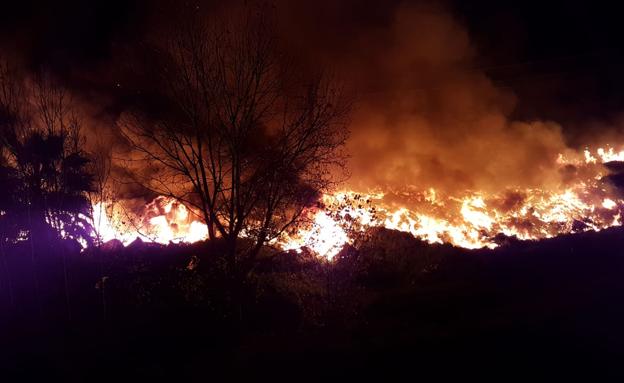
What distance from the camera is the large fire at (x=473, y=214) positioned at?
19234 millimetres

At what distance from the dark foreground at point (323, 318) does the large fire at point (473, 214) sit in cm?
330

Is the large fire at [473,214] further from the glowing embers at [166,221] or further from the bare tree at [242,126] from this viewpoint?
the bare tree at [242,126]

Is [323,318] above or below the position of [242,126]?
below

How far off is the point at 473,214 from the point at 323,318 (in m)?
14.9

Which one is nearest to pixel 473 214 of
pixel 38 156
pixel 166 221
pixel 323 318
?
pixel 166 221

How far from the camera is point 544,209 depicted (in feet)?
78.1

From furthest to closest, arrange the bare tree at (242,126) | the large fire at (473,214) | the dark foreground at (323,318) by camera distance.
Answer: the large fire at (473,214)
the bare tree at (242,126)
the dark foreground at (323,318)

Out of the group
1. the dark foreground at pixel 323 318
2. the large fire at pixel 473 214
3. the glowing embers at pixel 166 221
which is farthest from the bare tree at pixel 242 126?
the glowing embers at pixel 166 221

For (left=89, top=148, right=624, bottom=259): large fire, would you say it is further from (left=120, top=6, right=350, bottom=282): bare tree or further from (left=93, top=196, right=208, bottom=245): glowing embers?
(left=120, top=6, right=350, bottom=282): bare tree

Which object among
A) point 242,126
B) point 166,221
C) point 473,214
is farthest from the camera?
point 473,214

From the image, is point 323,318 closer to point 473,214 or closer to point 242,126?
point 242,126

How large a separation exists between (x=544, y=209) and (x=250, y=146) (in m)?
18.6

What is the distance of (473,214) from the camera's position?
2264cm

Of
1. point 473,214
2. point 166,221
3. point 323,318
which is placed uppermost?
point 166,221
